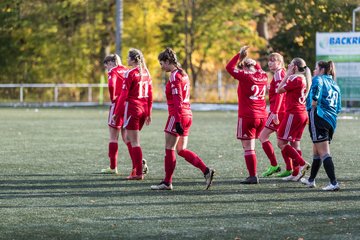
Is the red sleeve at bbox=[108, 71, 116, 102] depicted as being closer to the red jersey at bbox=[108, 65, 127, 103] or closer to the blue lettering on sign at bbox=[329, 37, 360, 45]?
the red jersey at bbox=[108, 65, 127, 103]

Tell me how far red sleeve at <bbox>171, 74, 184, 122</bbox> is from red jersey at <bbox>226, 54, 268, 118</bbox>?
98 cm

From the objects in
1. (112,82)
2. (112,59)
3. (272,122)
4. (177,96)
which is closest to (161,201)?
(177,96)

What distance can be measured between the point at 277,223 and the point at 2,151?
9902 millimetres

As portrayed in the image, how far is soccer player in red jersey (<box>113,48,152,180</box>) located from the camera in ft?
43.1

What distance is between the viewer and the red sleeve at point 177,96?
11891 mm

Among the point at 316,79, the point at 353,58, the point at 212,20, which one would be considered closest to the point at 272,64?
the point at 316,79

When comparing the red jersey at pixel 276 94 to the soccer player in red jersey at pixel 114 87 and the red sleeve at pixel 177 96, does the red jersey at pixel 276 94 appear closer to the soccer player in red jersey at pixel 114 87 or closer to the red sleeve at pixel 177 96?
the red sleeve at pixel 177 96

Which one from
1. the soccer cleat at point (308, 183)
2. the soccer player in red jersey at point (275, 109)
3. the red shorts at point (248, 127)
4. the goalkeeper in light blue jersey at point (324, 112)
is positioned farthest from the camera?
the soccer player in red jersey at point (275, 109)

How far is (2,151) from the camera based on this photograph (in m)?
18.3

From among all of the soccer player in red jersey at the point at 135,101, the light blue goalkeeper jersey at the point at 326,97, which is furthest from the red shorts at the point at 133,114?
the light blue goalkeeper jersey at the point at 326,97

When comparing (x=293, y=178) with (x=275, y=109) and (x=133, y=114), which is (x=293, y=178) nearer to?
(x=275, y=109)

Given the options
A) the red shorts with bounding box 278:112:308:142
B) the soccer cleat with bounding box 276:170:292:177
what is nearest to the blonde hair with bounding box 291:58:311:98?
the red shorts with bounding box 278:112:308:142

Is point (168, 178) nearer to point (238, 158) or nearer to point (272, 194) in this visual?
point (272, 194)

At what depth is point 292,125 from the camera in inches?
513
